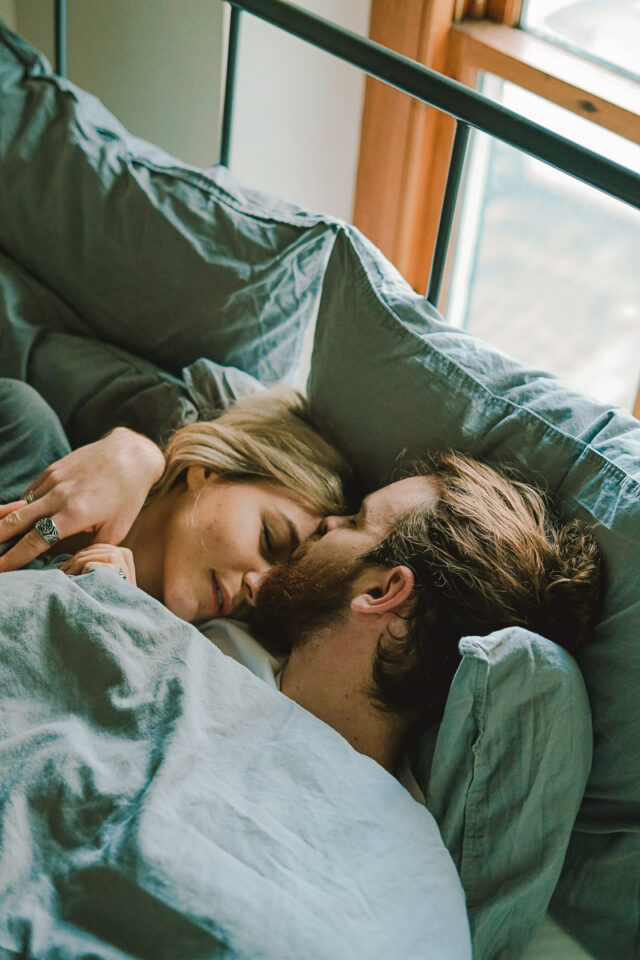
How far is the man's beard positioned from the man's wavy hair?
0.05 meters

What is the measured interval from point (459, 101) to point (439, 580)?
60 cm

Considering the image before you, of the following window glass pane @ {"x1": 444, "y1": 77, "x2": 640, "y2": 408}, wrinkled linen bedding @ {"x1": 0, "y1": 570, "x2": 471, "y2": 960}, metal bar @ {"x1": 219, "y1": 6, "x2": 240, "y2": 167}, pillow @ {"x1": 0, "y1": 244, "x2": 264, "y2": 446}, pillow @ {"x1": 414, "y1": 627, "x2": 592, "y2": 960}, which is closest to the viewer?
wrinkled linen bedding @ {"x1": 0, "y1": 570, "x2": 471, "y2": 960}

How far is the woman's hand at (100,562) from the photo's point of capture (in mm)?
1058

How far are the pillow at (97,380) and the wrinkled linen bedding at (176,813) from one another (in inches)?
19.4

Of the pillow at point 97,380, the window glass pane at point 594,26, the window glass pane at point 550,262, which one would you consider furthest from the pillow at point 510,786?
the window glass pane at point 594,26

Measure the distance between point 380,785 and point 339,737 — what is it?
62mm

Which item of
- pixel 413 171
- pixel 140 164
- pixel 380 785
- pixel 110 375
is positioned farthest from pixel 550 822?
pixel 413 171

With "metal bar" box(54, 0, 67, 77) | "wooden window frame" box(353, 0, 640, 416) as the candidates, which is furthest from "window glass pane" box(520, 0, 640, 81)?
"metal bar" box(54, 0, 67, 77)

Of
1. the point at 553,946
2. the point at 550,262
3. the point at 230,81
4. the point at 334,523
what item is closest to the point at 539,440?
the point at 334,523

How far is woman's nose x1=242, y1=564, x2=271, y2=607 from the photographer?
113 centimetres

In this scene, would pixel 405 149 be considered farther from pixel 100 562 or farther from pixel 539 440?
pixel 100 562

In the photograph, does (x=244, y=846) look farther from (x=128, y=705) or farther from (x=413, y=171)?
(x=413, y=171)

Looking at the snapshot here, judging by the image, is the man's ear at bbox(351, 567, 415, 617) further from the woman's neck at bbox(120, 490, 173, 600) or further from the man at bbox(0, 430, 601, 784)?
the woman's neck at bbox(120, 490, 173, 600)

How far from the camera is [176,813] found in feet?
2.39
